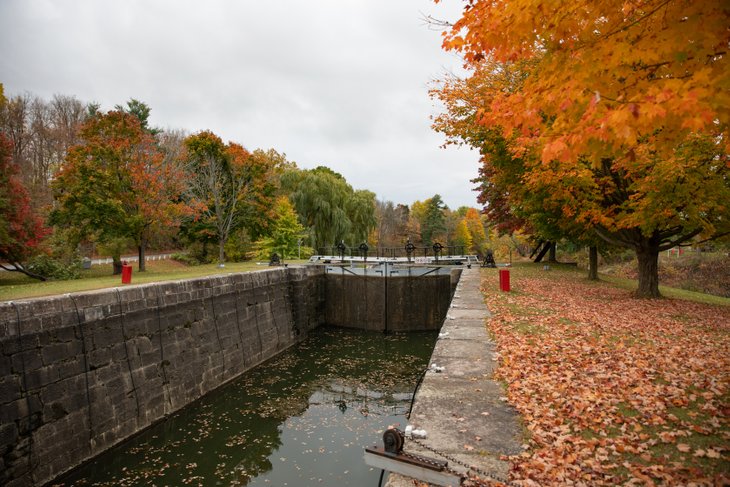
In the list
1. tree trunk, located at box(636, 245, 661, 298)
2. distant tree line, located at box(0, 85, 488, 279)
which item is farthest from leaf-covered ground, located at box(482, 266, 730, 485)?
distant tree line, located at box(0, 85, 488, 279)

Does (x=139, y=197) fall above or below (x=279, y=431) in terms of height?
above

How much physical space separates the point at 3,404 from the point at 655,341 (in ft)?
32.0

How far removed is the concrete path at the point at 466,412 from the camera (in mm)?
3375

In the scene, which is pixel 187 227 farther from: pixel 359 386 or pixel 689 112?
pixel 689 112

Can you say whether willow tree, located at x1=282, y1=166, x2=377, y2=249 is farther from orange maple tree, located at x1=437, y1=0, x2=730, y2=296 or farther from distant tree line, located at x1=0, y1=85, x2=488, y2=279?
orange maple tree, located at x1=437, y1=0, x2=730, y2=296

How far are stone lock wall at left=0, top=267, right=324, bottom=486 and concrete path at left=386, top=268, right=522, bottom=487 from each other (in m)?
5.59

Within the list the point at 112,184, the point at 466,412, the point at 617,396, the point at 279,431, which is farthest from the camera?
the point at 112,184

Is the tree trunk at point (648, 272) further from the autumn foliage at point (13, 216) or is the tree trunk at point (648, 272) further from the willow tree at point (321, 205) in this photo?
the willow tree at point (321, 205)

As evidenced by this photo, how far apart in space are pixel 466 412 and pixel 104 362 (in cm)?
638

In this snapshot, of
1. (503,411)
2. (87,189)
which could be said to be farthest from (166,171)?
(503,411)

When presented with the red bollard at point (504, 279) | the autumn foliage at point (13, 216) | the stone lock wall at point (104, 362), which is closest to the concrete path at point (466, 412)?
the stone lock wall at point (104, 362)

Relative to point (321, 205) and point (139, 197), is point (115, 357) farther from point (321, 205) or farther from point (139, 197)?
point (321, 205)

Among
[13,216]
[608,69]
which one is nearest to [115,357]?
[608,69]

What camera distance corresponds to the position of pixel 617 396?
14.4 ft
